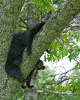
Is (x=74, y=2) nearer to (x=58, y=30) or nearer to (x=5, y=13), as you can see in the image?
(x=58, y=30)

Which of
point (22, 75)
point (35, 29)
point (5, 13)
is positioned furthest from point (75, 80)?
point (5, 13)

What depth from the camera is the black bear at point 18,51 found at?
3.47 metres

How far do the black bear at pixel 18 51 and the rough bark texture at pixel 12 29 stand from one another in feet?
0.48

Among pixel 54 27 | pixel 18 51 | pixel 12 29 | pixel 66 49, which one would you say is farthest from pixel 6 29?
pixel 66 49

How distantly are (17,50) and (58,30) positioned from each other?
143 cm

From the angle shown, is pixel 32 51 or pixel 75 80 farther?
pixel 75 80

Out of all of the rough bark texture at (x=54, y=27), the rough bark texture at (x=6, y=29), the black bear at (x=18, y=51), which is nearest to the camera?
the rough bark texture at (x=54, y=27)

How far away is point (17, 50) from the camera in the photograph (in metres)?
4.07

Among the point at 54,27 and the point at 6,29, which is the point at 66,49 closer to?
the point at 54,27

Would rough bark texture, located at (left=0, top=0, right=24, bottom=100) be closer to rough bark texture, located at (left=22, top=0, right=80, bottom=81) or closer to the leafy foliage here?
rough bark texture, located at (left=22, top=0, right=80, bottom=81)

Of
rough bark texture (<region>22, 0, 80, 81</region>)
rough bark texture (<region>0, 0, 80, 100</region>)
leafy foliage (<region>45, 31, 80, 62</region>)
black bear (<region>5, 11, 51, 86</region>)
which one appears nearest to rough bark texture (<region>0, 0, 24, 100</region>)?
rough bark texture (<region>0, 0, 80, 100</region>)

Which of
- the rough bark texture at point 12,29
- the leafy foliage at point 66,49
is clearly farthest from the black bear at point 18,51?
the leafy foliage at point 66,49

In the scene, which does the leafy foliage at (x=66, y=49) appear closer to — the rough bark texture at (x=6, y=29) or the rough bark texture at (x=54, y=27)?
the rough bark texture at (x=54, y=27)

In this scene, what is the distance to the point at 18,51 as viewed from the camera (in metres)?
4.02
